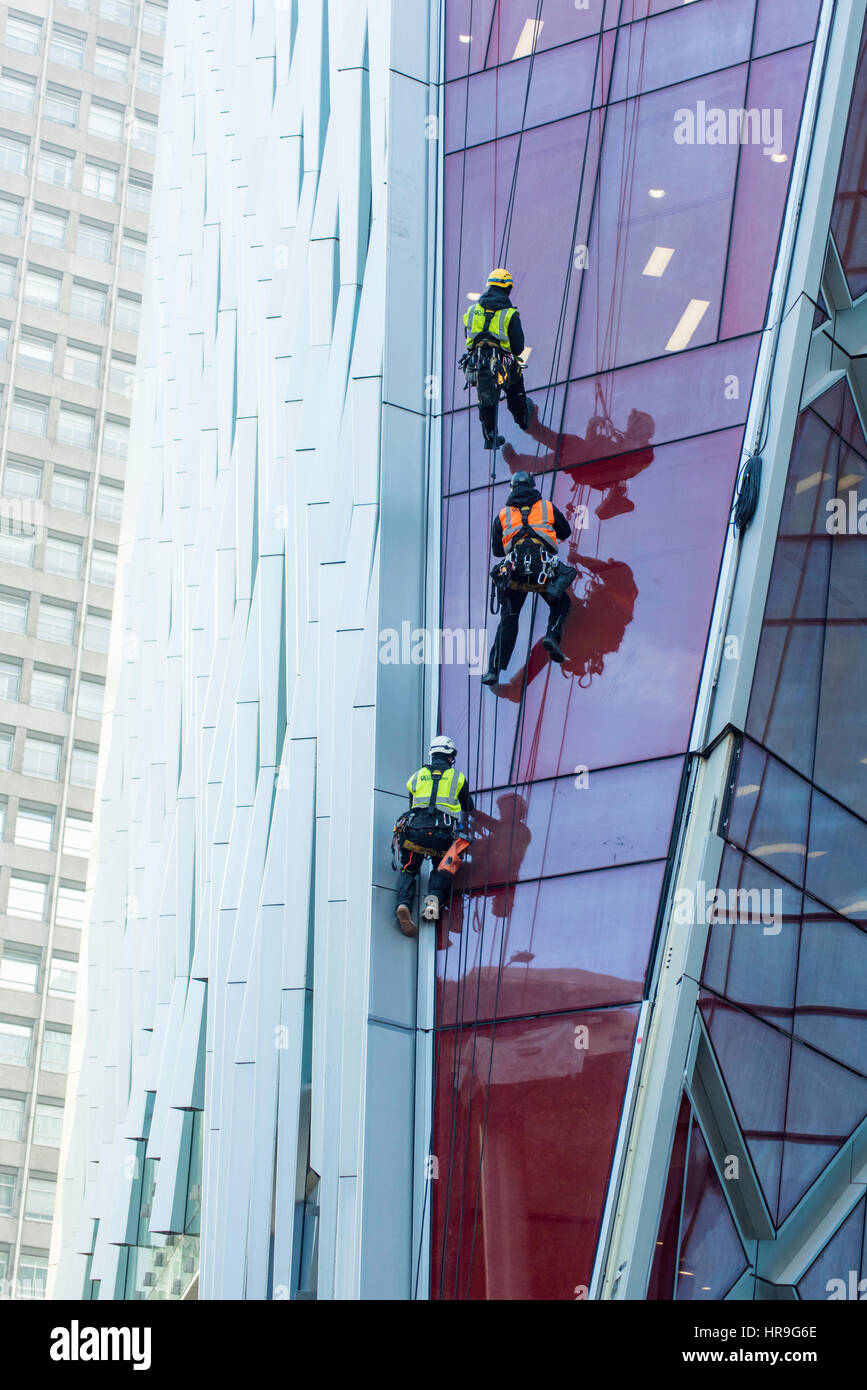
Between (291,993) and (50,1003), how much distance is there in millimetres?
36525

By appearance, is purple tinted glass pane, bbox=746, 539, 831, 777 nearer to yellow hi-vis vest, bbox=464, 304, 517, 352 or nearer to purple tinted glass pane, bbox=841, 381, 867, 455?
purple tinted glass pane, bbox=841, 381, 867, 455

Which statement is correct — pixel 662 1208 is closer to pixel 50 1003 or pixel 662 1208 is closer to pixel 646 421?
pixel 646 421

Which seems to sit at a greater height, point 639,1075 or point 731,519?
point 731,519

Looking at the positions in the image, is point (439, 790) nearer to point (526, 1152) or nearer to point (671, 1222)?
point (526, 1152)

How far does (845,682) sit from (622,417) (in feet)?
12.5

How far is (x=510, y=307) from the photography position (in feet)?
66.4

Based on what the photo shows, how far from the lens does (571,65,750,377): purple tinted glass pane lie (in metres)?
20.1

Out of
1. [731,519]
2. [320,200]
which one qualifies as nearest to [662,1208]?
[731,519]

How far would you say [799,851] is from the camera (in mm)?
18688

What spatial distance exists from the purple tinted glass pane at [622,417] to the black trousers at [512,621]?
4.52 ft

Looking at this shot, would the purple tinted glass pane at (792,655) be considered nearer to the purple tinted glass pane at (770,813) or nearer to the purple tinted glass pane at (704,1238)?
the purple tinted glass pane at (770,813)

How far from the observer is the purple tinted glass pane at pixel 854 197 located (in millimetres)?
19797

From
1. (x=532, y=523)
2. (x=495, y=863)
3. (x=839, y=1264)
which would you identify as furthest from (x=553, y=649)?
(x=839, y=1264)

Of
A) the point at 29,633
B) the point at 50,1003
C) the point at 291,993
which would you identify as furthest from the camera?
the point at 29,633
